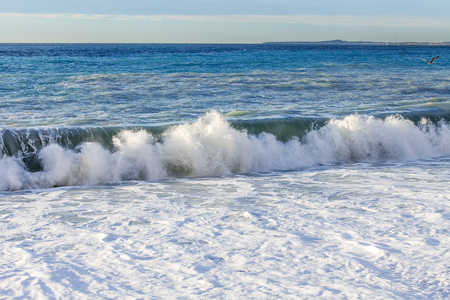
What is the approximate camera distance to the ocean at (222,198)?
4512mm

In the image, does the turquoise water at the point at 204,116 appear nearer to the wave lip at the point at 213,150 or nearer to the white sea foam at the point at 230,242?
the wave lip at the point at 213,150

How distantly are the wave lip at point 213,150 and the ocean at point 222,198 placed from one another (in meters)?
0.03

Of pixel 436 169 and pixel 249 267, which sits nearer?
pixel 249 267

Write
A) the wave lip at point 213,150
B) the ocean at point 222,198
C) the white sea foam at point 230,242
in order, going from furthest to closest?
the wave lip at point 213,150 → the ocean at point 222,198 → the white sea foam at point 230,242

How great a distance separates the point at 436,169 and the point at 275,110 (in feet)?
19.9

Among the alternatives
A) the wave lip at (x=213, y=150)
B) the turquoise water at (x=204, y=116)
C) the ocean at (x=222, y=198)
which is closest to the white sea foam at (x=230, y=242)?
the ocean at (x=222, y=198)

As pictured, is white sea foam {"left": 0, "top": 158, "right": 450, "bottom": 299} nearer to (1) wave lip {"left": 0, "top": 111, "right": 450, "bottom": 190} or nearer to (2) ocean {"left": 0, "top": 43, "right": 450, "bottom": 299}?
(2) ocean {"left": 0, "top": 43, "right": 450, "bottom": 299}

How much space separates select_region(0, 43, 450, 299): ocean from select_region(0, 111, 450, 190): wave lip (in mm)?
35

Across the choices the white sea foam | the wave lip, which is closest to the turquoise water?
the wave lip

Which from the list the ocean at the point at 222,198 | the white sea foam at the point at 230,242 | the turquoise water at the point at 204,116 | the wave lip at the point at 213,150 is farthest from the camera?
the turquoise water at the point at 204,116

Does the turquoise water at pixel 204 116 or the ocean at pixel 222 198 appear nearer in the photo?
the ocean at pixel 222 198

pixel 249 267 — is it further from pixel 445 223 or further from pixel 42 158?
pixel 42 158

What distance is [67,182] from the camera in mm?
9305

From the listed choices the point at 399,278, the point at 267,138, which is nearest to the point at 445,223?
the point at 399,278
